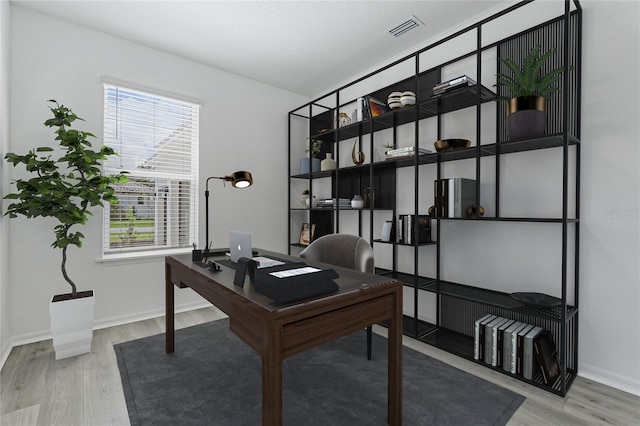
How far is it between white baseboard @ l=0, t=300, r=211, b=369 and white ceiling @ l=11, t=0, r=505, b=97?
9.21ft

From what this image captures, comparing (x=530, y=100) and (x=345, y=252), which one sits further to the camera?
(x=345, y=252)

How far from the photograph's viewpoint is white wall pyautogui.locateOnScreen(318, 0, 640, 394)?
6.40 feet

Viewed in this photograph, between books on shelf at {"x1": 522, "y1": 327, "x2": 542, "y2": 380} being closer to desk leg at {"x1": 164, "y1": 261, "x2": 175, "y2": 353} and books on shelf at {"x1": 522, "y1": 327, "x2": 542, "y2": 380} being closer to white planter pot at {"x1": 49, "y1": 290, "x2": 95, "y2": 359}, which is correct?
desk leg at {"x1": 164, "y1": 261, "x2": 175, "y2": 353}

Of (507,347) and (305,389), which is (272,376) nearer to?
(305,389)

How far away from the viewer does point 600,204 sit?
205 centimetres

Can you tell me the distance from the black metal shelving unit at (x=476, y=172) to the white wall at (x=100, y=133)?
72 cm

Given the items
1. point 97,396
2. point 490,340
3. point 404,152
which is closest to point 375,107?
point 404,152

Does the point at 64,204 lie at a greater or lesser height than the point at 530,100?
lesser

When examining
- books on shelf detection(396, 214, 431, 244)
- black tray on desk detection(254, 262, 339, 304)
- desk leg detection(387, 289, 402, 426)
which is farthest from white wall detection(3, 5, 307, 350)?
desk leg detection(387, 289, 402, 426)

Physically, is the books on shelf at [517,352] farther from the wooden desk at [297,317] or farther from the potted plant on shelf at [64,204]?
the potted plant on shelf at [64,204]

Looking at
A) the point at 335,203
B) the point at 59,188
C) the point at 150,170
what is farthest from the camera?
the point at 335,203

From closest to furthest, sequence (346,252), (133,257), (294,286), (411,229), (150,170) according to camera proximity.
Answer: (294,286)
(346,252)
(411,229)
(133,257)
(150,170)

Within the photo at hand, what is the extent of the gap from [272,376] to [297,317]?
0.75 ft

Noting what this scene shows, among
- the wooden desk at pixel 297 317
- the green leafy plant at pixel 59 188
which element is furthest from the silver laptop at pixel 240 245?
the green leafy plant at pixel 59 188
